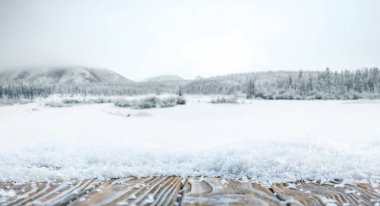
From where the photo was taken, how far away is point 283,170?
9.83ft

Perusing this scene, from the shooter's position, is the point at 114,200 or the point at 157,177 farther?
the point at 157,177

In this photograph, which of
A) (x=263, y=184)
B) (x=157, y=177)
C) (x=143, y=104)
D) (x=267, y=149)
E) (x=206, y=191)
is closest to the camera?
(x=206, y=191)

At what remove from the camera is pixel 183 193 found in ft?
7.30

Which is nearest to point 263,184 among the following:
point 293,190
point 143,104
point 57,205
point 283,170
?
point 293,190

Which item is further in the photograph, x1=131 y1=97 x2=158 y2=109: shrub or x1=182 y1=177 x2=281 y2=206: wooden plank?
x1=131 y1=97 x2=158 y2=109: shrub

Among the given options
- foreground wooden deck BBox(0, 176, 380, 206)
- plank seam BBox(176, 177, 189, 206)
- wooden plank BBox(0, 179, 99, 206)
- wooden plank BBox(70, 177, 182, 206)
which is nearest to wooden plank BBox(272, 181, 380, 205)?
foreground wooden deck BBox(0, 176, 380, 206)

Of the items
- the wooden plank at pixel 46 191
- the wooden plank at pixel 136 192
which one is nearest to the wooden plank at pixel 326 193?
the wooden plank at pixel 136 192

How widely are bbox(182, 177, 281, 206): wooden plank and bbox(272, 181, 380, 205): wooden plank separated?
5.3 inches

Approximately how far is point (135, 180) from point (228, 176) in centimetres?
86

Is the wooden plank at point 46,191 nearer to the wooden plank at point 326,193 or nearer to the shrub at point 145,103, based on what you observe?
the wooden plank at point 326,193

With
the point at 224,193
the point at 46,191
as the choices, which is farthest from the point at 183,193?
the point at 46,191

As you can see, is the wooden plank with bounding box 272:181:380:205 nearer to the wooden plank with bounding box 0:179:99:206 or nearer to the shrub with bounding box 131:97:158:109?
the wooden plank with bounding box 0:179:99:206

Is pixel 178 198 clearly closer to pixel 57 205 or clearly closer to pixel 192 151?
pixel 57 205

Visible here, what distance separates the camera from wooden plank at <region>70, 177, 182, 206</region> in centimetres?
203
